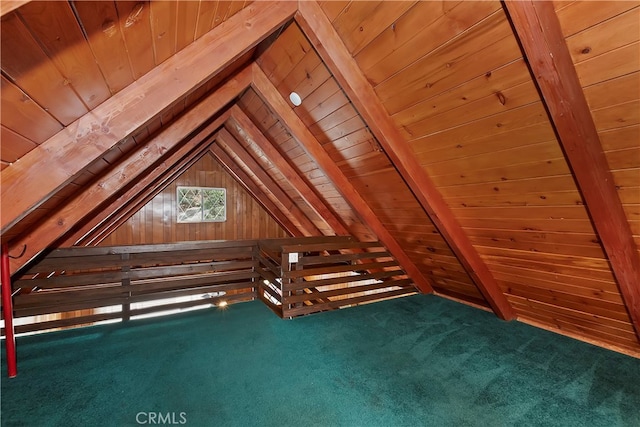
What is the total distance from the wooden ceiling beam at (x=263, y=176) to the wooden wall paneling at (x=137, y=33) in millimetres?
2489

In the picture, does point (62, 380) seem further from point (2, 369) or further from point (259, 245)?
point (259, 245)

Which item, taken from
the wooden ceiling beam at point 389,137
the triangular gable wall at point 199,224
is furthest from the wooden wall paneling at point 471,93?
the triangular gable wall at point 199,224

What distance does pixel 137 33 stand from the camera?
949 mm

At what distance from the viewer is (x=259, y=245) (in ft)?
10.7

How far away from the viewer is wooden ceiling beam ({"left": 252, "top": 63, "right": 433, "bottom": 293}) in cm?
229

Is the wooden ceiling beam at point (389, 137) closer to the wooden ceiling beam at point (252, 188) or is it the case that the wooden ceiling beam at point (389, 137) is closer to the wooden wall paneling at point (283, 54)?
the wooden wall paneling at point (283, 54)

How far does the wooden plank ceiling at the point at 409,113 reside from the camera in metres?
0.95

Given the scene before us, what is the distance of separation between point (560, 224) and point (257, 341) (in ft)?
7.50

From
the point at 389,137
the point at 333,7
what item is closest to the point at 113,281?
the point at 389,137

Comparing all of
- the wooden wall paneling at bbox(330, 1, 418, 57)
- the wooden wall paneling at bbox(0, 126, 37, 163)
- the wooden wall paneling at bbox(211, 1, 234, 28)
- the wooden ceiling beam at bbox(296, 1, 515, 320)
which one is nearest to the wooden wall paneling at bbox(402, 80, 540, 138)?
the wooden ceiling beam at bbox(296, 1, 515, 320)

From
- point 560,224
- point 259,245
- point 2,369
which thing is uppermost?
point 2,369

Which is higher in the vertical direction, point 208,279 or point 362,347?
point 208,279

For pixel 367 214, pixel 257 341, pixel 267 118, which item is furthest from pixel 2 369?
pixel 367 214

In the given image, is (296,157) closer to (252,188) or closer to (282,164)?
(282,164)
